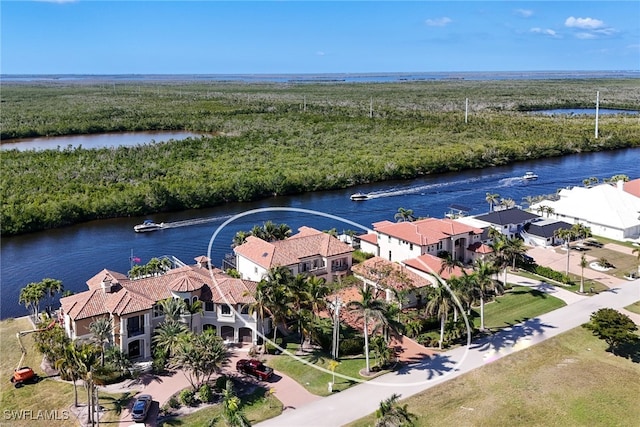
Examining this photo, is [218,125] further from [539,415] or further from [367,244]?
[539,415]

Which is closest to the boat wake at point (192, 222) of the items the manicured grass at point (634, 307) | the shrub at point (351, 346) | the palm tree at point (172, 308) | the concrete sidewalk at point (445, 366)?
the palm tree at point (172, 308)

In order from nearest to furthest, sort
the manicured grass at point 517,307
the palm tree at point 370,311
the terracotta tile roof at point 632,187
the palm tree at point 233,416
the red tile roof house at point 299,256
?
the palm tree at point 233,416 → the palm tree at point 370,311 → the manicured grass at point 517,307 → the red tile roof house at point 299,256 → the terracotta tile roof at point 632,187

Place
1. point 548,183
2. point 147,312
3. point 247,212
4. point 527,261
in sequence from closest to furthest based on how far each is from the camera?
point 147,312 < point 527,261 < point 247,212 < point 548,183

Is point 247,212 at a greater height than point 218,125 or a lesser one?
lesser

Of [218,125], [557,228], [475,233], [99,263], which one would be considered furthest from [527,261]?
[218,125]

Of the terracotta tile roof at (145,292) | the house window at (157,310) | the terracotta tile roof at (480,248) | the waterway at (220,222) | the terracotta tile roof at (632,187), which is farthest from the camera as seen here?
the terracotta tile roof at (632,187)

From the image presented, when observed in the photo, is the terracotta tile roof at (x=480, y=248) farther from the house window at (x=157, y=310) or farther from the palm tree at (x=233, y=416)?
the palm tree at (x=233, y=416)

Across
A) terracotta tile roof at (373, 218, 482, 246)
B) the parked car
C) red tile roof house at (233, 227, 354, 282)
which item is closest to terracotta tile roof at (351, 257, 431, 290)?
red tile roof house at (233, 227, 354, 282)

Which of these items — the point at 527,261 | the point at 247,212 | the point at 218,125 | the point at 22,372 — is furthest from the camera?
the point at 218,125

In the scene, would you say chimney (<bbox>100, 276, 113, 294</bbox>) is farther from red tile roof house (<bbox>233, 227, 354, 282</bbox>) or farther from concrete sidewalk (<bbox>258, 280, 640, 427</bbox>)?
concrete sidewalk (<bbox>258, 280, 640, 427</bbox>)
